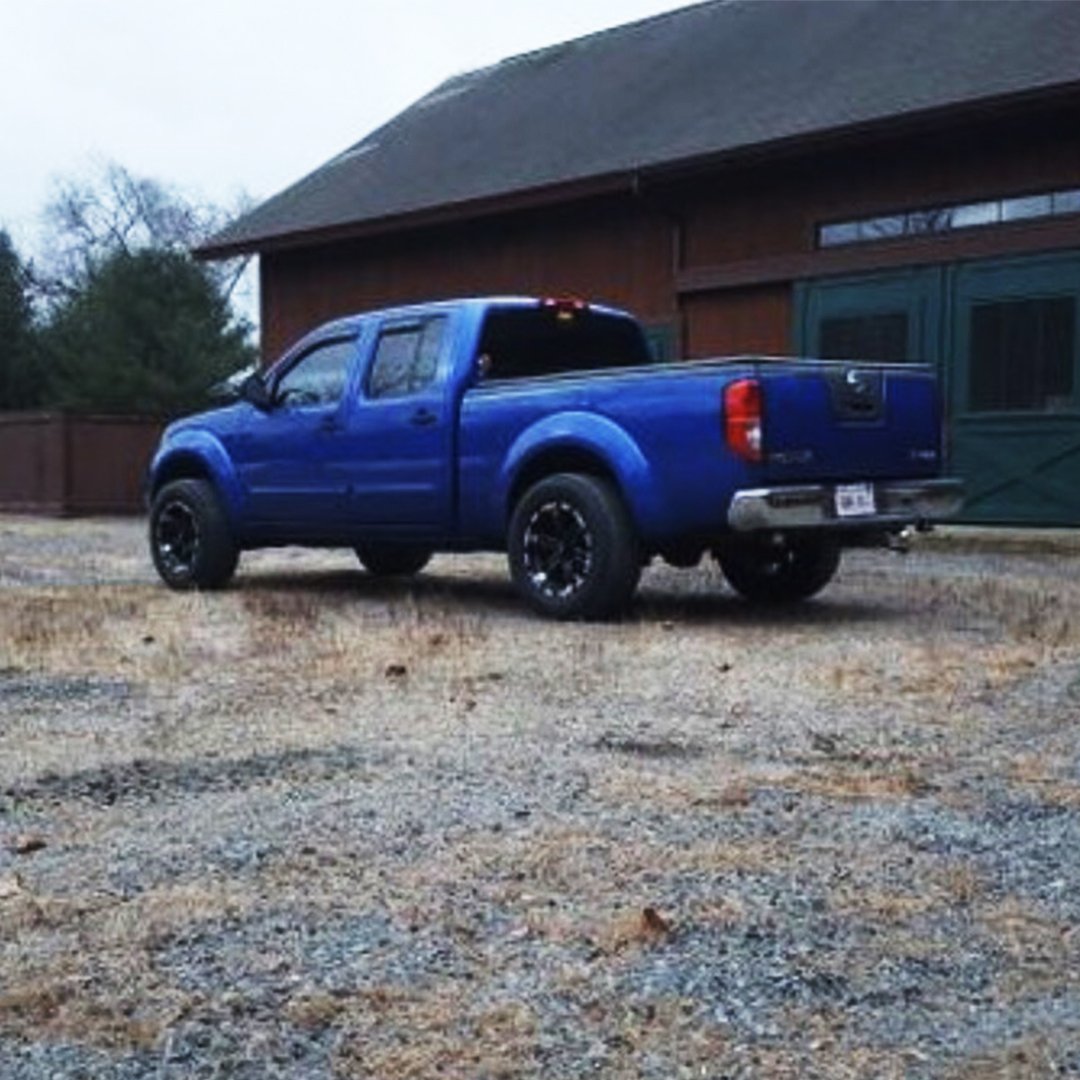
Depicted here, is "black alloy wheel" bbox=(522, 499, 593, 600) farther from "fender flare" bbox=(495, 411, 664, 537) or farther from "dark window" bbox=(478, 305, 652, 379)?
"dark window" bbox=(478, 305, 652, 379)

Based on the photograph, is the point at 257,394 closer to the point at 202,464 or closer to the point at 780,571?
the point at 202,464

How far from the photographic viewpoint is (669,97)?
21.1 metres

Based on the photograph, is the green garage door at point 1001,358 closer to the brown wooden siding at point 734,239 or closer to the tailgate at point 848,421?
the brown wooden siding at point 734,239

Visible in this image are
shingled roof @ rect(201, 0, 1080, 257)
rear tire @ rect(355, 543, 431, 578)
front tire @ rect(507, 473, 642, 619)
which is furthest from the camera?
shingled roof @ rect(201, 0, 1080, 257)

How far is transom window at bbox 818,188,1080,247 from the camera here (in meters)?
15.8

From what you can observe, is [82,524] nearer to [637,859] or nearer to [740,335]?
[740,335]

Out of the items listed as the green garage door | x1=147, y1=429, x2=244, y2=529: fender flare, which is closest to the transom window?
the green garage door

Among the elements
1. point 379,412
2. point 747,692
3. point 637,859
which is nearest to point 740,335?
point 379,412

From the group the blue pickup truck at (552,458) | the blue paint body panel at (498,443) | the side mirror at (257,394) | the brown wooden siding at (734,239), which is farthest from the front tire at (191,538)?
the brown wooden siding at (734,239)

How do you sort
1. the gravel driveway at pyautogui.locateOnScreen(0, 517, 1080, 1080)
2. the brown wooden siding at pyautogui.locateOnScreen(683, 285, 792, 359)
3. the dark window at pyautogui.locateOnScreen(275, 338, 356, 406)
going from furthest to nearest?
the brown wooden siding at pyautogui.locateOnScreen(683, 285, 792, 359) → the dark window at pyautogui.locateOnScreen(275, 338, 356, 406) → the gravel driveway at pyautogui.locateOnScreen(0, 517, 1080, 1080)

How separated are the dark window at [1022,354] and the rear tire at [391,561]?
238 inches

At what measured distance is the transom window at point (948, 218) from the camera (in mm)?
15844

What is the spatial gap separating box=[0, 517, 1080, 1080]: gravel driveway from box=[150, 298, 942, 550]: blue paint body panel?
1.01 meters

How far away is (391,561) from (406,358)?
7.96 feet
